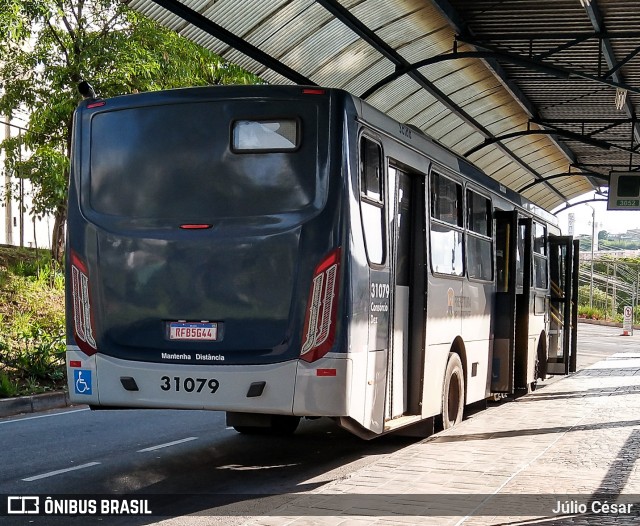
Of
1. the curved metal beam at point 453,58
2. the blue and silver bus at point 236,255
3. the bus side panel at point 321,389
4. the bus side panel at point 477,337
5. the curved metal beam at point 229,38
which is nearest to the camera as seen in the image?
the bus side panel at point 321,389

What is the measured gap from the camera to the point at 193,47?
70.2 ft

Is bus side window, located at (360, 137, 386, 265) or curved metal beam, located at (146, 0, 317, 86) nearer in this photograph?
bus side window, located at (360, 137, 386, 265)

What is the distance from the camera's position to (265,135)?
883cm

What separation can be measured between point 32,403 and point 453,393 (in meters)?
6.19

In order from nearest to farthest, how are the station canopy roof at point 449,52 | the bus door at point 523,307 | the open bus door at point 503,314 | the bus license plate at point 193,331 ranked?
the bus license plate at point 193,331 → the open bus door at point 503,314 → the station canopy roof at point 449,52 → the bus door at point 523,307

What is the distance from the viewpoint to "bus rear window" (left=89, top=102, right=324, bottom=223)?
28.6ft

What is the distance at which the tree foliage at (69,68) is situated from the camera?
810 inches

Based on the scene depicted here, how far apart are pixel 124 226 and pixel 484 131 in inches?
737

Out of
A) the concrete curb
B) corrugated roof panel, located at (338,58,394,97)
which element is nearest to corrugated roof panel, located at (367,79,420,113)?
corrugated roof panel, located at (338,58,394,97)

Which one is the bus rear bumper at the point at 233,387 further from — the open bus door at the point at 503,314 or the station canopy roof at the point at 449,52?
the open bus door at the point at 503,314

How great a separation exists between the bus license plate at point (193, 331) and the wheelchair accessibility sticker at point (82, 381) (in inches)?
33.5

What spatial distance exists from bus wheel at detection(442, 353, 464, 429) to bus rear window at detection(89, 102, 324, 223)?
4034 mm

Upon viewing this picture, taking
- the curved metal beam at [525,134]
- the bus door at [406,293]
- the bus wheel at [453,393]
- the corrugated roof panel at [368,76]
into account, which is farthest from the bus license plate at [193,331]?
the curved metal beam at [525,134]

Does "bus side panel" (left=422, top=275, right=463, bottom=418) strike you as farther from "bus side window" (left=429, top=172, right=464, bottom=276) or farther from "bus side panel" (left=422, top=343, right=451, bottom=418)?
"bus side window" (left=429, top=172, right=464, bottom=276)
